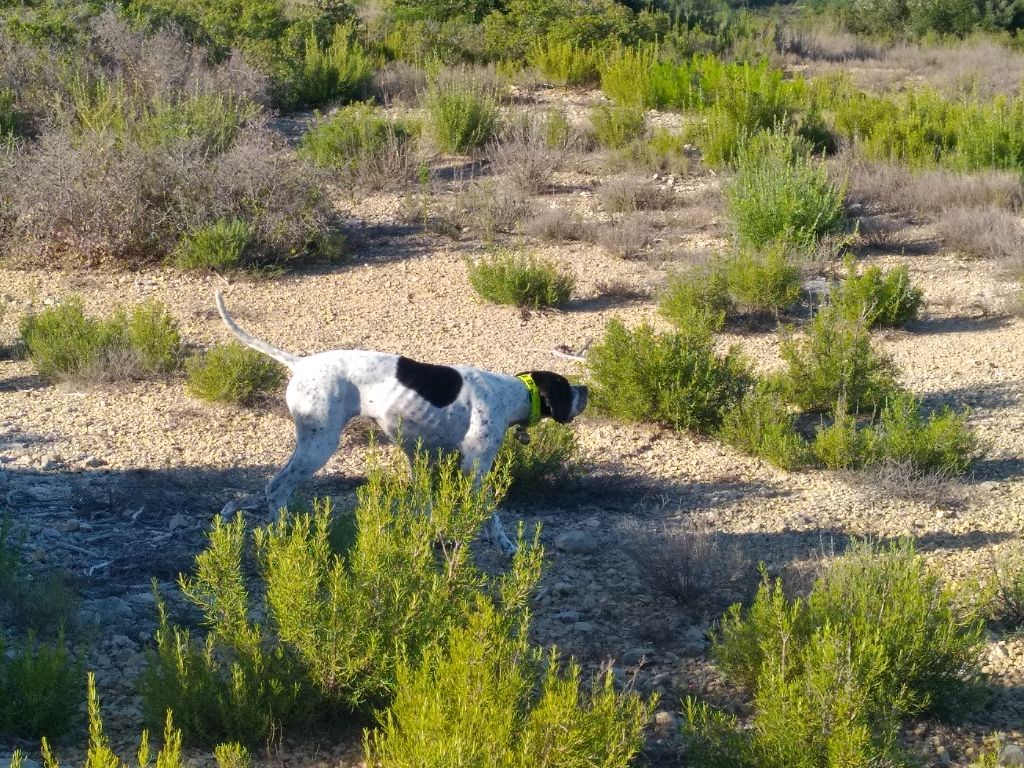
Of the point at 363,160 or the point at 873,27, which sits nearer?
the point at 363,160

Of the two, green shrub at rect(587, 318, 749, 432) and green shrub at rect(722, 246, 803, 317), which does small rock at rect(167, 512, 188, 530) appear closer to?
green shrub at rect(587, 318, 749, 432)

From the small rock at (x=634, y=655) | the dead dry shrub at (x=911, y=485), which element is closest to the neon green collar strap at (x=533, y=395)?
the small rock at (x=634, y=655)

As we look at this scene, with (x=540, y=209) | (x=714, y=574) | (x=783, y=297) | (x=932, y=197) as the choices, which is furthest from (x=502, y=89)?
(x=714, y=574)

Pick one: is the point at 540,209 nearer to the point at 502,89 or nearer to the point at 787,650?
the point at 502,89

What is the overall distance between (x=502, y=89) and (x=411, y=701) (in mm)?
13114

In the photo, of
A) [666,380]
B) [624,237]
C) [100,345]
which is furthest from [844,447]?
[100,345]

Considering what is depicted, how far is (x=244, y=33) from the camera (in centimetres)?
1591

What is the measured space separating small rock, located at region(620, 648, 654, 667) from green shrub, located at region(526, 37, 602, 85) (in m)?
12.5

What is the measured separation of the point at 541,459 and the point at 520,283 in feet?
10.3

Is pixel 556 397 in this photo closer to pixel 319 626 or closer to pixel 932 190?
pixel 319 626

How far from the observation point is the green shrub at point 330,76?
15.5 m

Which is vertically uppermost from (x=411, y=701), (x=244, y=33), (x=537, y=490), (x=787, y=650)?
(x=244, y=33)

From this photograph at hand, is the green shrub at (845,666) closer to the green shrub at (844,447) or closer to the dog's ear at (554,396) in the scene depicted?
the dog's ear at (554,396)

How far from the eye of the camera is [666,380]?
7918 mm
